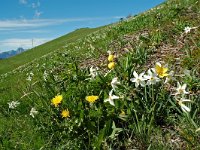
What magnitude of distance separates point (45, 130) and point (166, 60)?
3.13 meters

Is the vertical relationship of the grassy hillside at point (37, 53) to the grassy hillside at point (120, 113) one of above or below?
below

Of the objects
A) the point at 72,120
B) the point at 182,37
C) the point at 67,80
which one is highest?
the point at 182,37

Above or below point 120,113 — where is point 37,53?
below

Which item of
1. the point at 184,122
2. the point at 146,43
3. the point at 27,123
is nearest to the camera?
the point at 184,122

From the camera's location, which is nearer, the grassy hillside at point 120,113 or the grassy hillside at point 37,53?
the grassy hillside at point 120,113

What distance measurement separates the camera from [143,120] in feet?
19.0

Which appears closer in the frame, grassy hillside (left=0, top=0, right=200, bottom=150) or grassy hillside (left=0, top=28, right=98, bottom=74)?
grassy hillside (left=0, top=0, right=200, bottom=150)

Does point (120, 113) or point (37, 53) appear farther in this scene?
point (37, 53)

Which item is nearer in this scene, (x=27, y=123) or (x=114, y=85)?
(x=114, y=85)

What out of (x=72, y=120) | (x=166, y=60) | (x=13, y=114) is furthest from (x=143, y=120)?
(x=13, y=114)

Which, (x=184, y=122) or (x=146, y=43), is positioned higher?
(x=146, y=43)

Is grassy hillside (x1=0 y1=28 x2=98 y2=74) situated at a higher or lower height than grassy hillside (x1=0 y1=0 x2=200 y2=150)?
lower

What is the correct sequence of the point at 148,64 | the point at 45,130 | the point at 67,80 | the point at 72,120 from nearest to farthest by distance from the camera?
the point at 72,120 → the point at 45,130 → the point at 67,80 → the point at 148,64

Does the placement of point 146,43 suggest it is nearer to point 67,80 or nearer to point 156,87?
point 67,80
